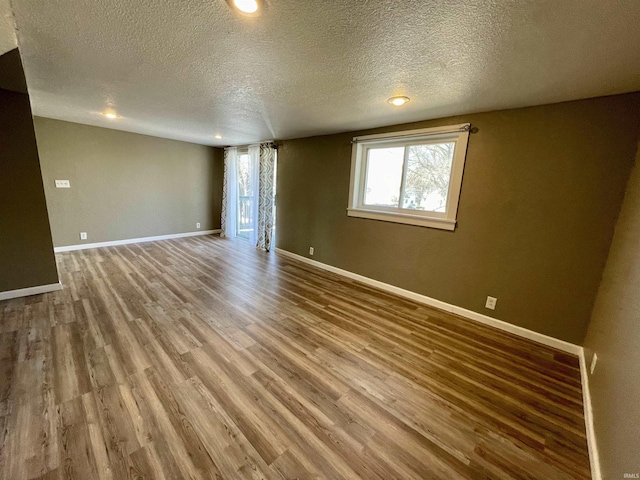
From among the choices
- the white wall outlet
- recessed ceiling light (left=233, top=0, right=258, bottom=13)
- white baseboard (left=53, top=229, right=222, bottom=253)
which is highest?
recessed ceiling light (left=233, top=0, right=258, bottom=13)

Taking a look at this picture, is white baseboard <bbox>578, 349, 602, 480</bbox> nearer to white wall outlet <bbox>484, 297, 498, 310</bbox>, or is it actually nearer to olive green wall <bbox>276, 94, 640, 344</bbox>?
olive green wall <bbox>276, 94, 640, 344</bbox>

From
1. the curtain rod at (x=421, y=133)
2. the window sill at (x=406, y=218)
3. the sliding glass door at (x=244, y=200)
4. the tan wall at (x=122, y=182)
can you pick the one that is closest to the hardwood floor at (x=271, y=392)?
the window sill at (x=406, y=218)

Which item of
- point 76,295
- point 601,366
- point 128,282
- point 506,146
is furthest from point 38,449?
point 506,146

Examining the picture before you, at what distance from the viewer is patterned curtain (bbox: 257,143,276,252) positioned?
495cm

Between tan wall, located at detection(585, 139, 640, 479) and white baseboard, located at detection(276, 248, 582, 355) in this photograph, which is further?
white baseboard, located at detection(276, 248, 582, 355)

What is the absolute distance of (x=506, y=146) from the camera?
2.43 meters

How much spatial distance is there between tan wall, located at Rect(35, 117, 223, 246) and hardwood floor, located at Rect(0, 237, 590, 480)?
2.36 metres

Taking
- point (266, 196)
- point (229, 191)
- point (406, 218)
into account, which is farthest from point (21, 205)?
point (406, 218)

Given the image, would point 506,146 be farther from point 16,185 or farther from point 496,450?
point 16,185

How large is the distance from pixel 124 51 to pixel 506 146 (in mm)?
3250

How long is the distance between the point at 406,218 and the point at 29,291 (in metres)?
4.54

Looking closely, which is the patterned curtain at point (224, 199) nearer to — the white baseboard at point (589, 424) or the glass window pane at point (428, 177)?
the glass window pane at point (428, 177)

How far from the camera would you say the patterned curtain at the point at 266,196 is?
4953 millimetres

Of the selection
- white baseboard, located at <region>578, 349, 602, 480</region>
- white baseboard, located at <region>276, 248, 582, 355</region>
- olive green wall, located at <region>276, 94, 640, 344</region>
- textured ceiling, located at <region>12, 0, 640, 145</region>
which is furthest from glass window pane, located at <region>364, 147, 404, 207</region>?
white baseboard, located at <region>578, 349, 602, 480</region>
